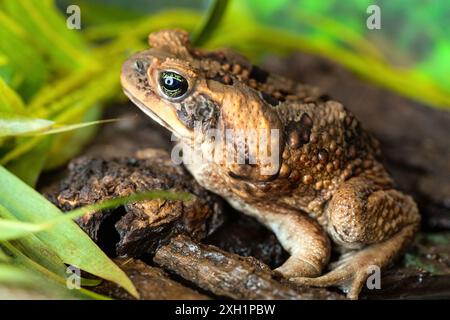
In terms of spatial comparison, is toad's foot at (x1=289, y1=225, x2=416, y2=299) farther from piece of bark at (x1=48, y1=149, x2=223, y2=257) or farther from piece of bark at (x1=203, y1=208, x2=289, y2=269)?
piece of bark at (x1=48, y1=149, x2=223, y2=257)

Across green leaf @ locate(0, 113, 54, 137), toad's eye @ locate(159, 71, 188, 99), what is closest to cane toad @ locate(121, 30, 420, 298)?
toad's eye @ locate(159, 71, 188, 99)

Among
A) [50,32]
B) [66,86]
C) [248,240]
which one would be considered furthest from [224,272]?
[50,32]

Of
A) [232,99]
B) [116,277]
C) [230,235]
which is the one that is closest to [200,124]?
[232,99]

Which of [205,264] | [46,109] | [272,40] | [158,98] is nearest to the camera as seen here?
[205,264]

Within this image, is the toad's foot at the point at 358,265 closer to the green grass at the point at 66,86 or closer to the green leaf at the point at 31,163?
the green grass at the point at 66,86

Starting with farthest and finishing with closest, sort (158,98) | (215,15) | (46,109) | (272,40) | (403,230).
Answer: (272,40)
(215,15)
(46,109)
(403,230)
(158,98)

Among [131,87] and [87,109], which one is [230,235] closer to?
[131,87]

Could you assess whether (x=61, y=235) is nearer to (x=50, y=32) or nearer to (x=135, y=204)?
(x=135, y=204)
